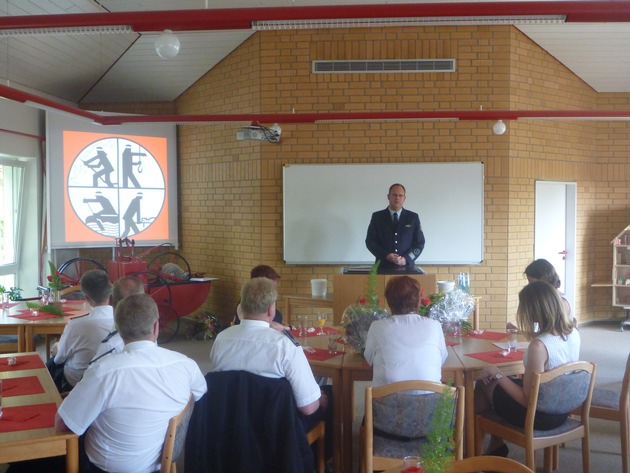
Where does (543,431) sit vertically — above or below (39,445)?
below

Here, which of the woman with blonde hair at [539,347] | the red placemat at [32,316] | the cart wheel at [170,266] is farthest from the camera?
the cart wheel at [170,266]

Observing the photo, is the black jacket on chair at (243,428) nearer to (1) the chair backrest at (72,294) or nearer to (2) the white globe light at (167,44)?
(2) the white globe light at (167,44)

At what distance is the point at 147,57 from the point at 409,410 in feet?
22.9

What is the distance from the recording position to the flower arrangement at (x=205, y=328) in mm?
8203

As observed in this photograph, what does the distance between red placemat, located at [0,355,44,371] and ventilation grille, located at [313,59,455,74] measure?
212 inches

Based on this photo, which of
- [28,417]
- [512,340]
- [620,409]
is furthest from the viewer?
[512,340]

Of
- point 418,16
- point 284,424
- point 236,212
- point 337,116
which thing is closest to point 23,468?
point 284,424

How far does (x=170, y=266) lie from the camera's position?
8.34 metres

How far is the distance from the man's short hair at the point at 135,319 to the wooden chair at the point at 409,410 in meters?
1.07

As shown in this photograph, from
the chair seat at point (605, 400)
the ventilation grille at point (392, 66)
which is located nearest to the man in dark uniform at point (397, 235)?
the ventilation grille at point (392, 66)

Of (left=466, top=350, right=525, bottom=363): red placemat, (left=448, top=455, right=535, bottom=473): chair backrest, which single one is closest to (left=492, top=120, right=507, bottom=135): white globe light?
(left=466, top=350, right=525, bottom=363): red placemat

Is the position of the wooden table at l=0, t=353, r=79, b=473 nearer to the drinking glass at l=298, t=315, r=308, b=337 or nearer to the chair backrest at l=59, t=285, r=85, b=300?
the drinking glass at l=298, t=315, r=308, b=337

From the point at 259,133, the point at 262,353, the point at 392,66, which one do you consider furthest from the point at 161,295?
the point at 262,353

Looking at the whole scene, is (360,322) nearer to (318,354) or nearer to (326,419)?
(318,354)
